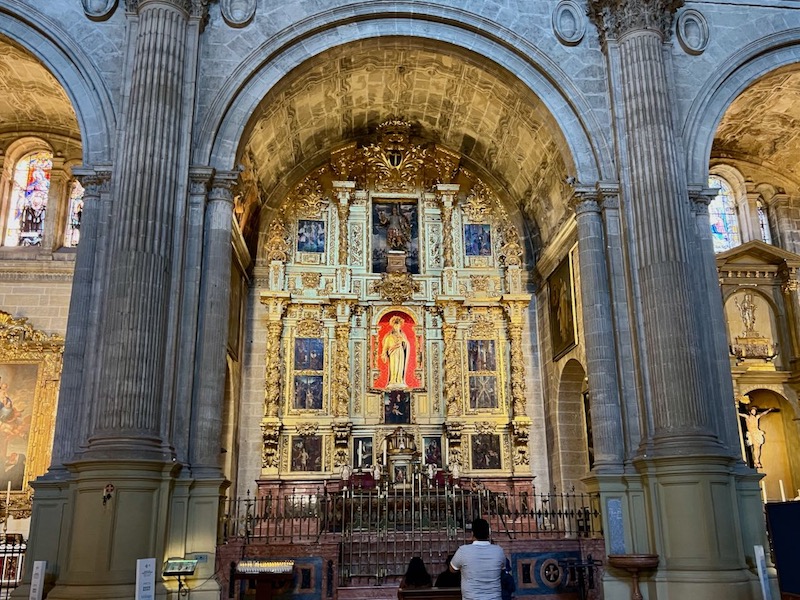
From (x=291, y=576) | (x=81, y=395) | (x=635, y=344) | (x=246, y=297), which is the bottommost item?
(x=291, y=576)

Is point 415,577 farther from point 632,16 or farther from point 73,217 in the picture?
point 73,217

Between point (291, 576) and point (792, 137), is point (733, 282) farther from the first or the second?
point (291, 576)

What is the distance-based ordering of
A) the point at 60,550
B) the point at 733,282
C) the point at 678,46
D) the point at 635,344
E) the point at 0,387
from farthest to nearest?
the point at 733,282, the point at 0,387, the point at 678,46, the point at 635,344, the point at 60,550

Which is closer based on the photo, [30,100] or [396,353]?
[30,100]

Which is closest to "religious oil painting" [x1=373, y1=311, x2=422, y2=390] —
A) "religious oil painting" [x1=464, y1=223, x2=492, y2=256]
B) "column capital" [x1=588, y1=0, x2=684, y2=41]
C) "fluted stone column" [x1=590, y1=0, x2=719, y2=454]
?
"religious oil painting" [x1=464, y1=223, x2=492, y2=256]

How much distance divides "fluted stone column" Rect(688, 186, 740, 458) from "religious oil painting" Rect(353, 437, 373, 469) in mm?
A: 8923

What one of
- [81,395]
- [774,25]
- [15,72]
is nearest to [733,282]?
[774,25]

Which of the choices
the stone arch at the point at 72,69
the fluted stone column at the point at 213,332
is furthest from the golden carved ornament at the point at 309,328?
the stone arch at the point at 72,69

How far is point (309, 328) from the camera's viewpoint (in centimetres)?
2025

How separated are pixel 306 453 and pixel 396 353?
350 centimetres

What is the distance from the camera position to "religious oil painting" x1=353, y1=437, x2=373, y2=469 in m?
19.4

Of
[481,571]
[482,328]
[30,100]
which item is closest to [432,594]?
[481,571]

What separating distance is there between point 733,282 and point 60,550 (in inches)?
666

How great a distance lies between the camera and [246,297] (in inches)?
793
